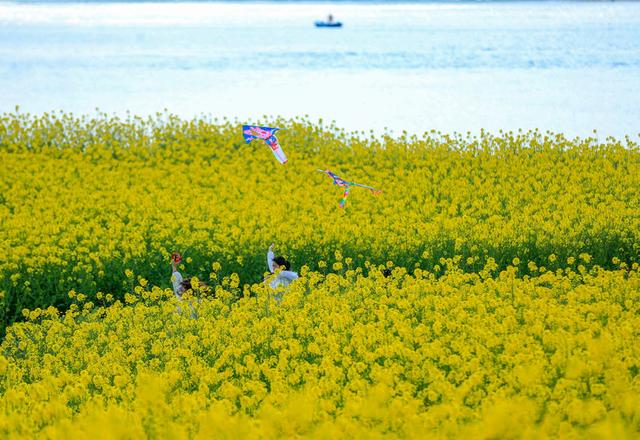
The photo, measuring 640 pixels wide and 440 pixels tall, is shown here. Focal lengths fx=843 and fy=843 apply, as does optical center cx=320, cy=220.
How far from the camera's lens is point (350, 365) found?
26.6 ft

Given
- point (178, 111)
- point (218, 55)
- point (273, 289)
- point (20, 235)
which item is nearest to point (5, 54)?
point (218, 55)

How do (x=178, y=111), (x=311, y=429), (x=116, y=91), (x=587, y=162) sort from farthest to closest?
1. (x=116, y=91)
2. (x=178, y=111)
3. (x=587, y=162)
4. (x=311, y=429)

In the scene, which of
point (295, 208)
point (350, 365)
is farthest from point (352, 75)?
point (350, 365)

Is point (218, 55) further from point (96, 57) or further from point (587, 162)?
point (587, 162)

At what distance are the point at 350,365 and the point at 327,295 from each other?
7.50 ft

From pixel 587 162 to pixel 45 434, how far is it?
45.8 ft

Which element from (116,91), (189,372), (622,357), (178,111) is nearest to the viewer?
(622,357)

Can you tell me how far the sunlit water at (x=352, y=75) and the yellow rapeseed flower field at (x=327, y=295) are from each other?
58.8ft

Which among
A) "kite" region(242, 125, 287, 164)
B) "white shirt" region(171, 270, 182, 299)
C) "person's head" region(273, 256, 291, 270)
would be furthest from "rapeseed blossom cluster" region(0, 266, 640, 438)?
"kite" region(242, 125, 287, 164)

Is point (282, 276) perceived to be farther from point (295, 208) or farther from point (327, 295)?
point (295, 208)

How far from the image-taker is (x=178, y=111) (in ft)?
135

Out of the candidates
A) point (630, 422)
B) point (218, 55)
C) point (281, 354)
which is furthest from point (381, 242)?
point (218, 55)

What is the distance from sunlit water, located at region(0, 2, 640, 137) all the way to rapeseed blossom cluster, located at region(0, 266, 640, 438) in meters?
24.9

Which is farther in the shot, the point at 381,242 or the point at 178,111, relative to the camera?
the point at 178,111
